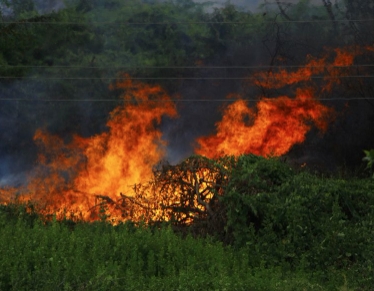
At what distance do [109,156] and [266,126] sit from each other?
550 centimetres

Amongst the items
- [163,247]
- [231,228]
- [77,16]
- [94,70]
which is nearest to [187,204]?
[231,228]

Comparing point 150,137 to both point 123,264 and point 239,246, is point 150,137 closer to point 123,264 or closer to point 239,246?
point 239,246

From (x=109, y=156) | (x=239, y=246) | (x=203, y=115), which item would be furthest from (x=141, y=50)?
(x=239, y=246)

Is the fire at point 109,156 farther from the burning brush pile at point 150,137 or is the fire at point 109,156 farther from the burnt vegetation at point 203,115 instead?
the burnt vegetation at point 203,115

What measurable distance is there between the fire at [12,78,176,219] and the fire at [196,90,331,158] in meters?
2.14

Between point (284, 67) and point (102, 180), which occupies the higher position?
point (284, 67)

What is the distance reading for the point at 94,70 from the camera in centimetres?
3234

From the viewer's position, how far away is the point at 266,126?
27.5m

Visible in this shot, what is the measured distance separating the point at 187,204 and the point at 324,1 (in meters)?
15.5

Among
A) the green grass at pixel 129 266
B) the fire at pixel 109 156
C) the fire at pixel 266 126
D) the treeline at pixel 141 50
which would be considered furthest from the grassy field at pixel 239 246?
the treeline at pixel 141 50

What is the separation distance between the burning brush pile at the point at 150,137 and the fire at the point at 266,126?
34mm

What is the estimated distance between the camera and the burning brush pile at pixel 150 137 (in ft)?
85.4

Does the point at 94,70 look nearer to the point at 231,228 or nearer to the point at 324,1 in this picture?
the point at 324,1

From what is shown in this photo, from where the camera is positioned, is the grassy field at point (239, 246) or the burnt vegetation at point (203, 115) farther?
the burnt vegetation at point (203, 115)
